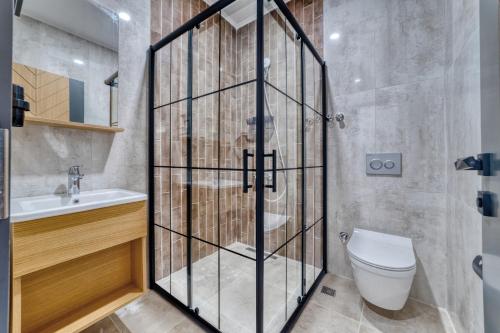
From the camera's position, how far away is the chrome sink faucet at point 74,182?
136 centimetres

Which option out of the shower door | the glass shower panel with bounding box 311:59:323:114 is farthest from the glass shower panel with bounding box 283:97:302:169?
the glass shower panel with bounding box 311:59:323:114

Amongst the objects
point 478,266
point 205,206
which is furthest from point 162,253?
point 478,266

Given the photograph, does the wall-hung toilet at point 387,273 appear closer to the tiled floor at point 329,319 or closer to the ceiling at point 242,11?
the tiled floor at point 329,319

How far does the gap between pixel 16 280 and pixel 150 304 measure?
92 centimetres

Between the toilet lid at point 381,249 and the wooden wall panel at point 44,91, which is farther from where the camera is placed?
the toilet lid at point 381,249

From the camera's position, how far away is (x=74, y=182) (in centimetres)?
137

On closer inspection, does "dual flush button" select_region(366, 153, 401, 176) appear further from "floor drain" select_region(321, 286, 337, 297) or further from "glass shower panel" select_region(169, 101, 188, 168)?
"glass shower panel" select_region(169, 101, 188, 168)

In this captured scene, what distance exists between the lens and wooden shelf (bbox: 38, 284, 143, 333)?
1175 mm

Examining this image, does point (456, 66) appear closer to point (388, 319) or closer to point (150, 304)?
point (388, 319)

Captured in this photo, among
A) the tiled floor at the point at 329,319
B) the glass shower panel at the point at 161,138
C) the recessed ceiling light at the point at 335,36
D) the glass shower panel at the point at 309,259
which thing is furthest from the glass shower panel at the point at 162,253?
the recessed ceiling light at the point at 335,36

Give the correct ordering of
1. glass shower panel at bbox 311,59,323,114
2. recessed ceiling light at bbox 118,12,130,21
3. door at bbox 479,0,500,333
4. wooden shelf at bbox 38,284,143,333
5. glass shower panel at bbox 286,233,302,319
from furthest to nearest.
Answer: glass shower panel at bbox 311,59,323,114 → recessed ceiling light at bbox 118,12,130,21 → glass shower panel at bbox 286,233,302,319 → wooden shelf at bbox 38,284,143,333 → door at bbox 479,0,500,333

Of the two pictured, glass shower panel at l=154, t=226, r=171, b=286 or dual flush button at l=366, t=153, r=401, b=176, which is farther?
glass shower panel at l=154, t=226, r=171, b=286

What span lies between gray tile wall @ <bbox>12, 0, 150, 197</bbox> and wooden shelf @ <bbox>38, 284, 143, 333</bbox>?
0.77 m

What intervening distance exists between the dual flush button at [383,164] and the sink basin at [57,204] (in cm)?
185
